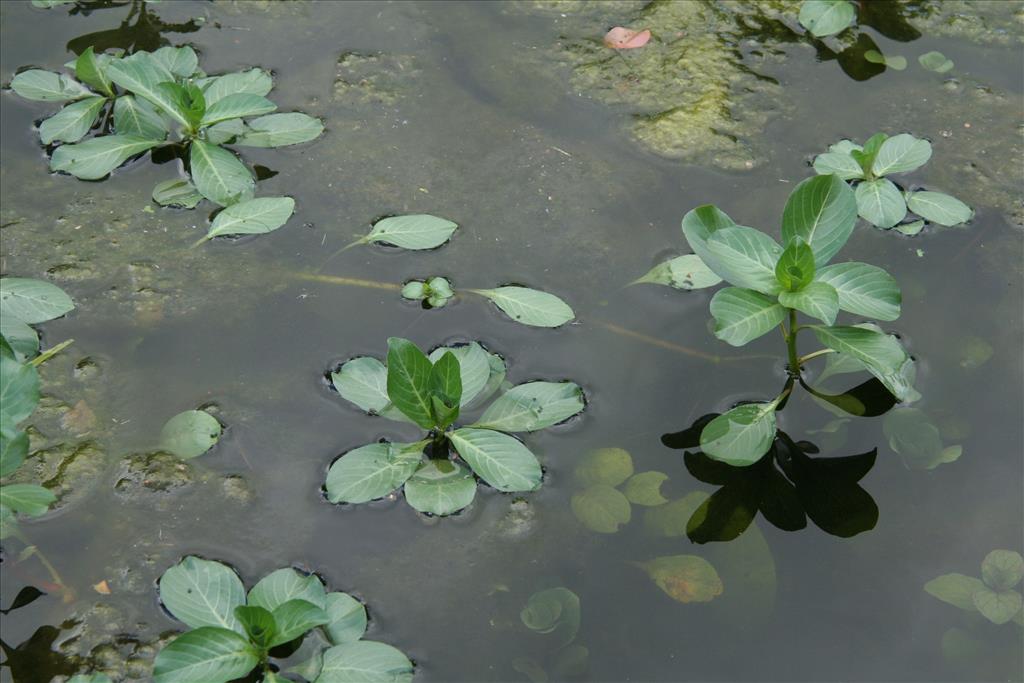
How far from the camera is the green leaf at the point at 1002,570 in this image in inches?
86.7

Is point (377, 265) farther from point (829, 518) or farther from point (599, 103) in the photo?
point (829, 518)

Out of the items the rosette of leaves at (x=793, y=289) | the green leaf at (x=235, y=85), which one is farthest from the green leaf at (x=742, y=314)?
the green leaf at (x=235, y=85)

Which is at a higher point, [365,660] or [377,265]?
[377,265]

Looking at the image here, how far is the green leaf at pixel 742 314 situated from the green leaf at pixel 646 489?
0.37m

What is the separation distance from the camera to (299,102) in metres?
3.18

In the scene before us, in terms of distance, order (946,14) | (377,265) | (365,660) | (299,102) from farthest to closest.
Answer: (946,14) < (299,102) < (377,265) < (365,660)

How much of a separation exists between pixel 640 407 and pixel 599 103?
1.18 metres

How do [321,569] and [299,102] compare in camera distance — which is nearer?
[321,569]

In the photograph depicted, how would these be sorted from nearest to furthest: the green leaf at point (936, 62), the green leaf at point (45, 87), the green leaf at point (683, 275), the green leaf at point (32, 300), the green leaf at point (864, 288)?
the green leaf at point (864, 288), the green leaf at point (32, 300), the green leaf at point (683, 275), the green leaf at point (45, 87), the green leaf at point (936, 62)

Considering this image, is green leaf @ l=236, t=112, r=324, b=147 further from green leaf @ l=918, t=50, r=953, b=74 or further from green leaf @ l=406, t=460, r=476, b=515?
green leaf @ l=918, t=50, r=953, b=74

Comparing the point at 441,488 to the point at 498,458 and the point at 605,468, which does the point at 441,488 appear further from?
the point at 605,468

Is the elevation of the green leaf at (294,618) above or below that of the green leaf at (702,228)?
below

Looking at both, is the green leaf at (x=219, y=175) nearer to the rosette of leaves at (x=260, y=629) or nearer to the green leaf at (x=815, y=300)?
the rosette of leaves at (x=260, y=629)

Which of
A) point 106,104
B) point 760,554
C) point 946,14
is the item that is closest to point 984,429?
point 760,554
